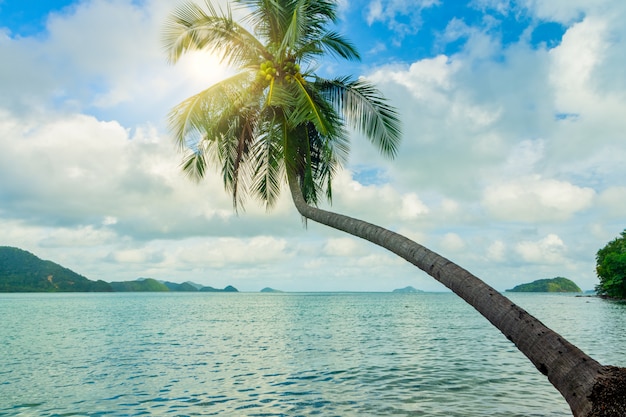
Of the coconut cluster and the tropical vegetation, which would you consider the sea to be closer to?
the coconut cluster

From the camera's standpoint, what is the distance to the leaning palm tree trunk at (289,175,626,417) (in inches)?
158

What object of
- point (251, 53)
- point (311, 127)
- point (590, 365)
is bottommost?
point (590, 365)

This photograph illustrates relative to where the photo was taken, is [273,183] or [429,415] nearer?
[429,415]

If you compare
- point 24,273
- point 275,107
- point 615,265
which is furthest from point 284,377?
point 24,273

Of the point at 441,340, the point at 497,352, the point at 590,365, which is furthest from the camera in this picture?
the point at 441,340

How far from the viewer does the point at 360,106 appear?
39.7 ft

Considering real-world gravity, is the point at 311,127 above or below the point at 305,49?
below

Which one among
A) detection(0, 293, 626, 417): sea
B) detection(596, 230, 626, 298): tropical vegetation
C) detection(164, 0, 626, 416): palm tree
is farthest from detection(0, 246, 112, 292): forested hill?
detection(164, 0, 626, 416): palm tree

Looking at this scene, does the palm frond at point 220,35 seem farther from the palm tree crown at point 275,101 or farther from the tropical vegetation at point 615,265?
the tropical vegetation at point 615,265

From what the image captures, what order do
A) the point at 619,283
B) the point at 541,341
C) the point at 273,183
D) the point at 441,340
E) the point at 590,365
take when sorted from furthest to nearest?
the point at 619,283 → the point at 441,340 → the point at 273,183 → the point at 541,341 → the point at 590,365

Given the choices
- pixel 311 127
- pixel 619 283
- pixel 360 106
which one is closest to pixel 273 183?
pixel 311 127

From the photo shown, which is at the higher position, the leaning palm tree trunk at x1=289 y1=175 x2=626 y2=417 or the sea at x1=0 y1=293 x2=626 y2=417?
the leaning palm tree trunk at x1=289 y1=175 x2=626 y2=417

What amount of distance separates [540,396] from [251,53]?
12.3m

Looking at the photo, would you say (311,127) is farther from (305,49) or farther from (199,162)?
(199,162)
